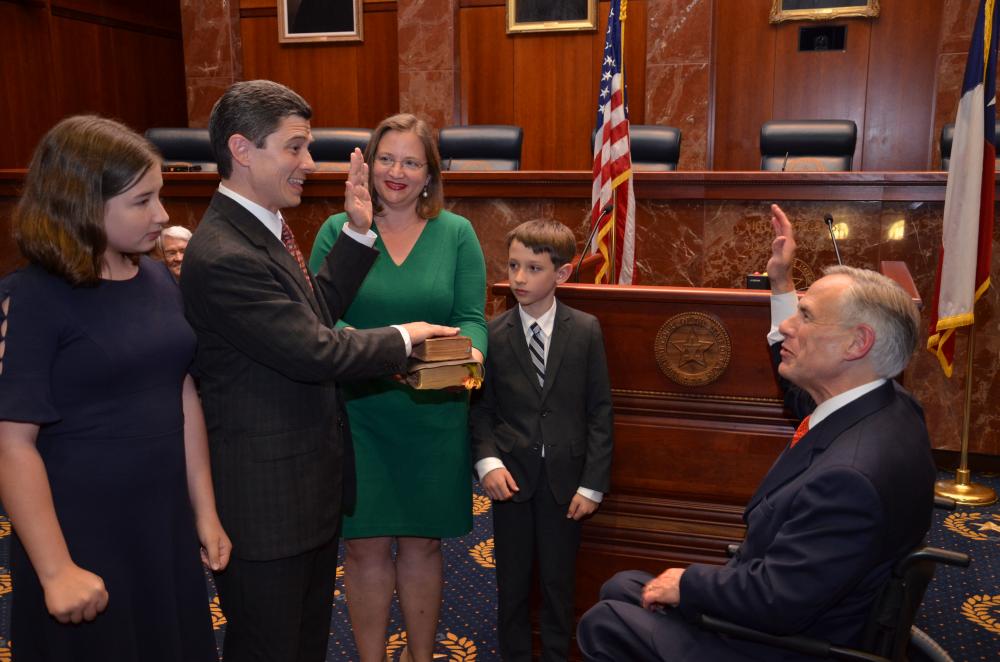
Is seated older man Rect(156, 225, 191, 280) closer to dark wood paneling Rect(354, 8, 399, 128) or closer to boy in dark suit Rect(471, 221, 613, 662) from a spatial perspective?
boy in dark suit Rect(471, 221, 613, 662)

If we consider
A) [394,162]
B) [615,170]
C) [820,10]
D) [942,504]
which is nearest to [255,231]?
[394,162]

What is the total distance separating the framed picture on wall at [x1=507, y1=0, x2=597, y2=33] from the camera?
765 centimetres

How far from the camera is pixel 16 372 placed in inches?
53.6

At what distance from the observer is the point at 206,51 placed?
26.8 feet

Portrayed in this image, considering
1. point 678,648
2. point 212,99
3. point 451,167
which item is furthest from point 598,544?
point 212,99

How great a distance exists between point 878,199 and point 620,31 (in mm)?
1535

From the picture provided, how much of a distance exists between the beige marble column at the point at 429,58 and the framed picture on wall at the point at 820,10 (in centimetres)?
284

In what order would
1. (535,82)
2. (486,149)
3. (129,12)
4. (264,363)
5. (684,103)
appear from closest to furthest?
(264,363) < (486,149) < (684,103) < (535,82) < (129,12)

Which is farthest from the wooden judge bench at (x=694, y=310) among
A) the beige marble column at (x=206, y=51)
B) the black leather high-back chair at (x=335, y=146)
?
the beige marble column at (x=206, y=51)

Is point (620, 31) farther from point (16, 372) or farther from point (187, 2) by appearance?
point (187, 2)

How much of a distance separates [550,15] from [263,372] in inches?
274

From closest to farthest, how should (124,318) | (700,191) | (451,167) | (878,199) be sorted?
(124,318), (878,199), (700,191), (451,167)

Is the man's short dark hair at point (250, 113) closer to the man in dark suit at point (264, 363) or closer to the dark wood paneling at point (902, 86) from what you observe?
the man in dark suit at point (264, 363)

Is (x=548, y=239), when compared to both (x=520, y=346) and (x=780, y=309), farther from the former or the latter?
(x=780, y=309)
